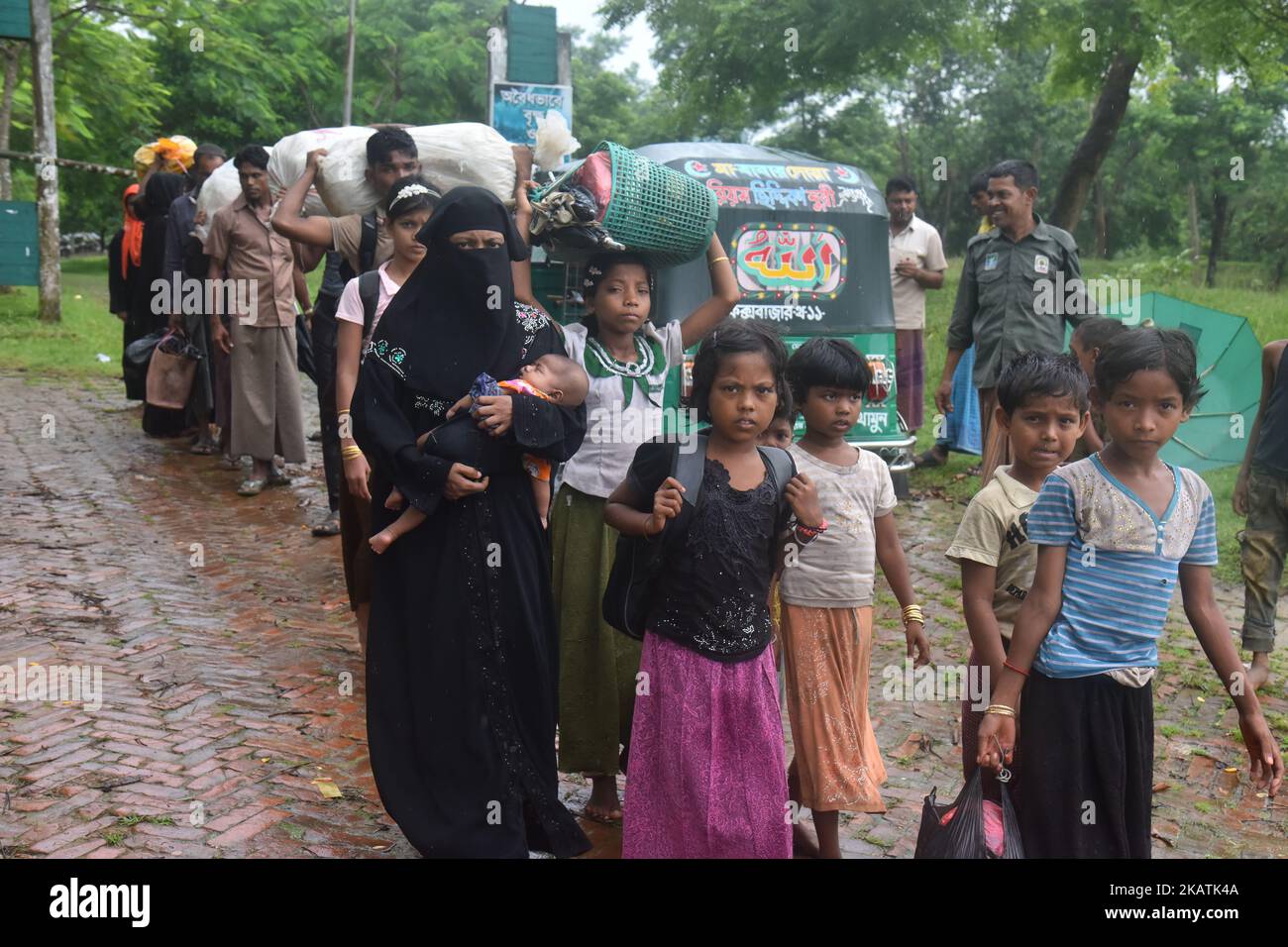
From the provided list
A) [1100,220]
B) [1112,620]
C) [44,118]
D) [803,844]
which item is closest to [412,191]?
[803,844]

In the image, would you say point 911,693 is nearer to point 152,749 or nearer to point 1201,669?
point 1201,669

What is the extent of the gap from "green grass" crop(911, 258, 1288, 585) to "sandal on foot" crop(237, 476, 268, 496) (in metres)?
4.91

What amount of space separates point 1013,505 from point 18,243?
16932 millimetres

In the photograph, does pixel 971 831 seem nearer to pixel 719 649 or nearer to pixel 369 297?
pixel 719 649

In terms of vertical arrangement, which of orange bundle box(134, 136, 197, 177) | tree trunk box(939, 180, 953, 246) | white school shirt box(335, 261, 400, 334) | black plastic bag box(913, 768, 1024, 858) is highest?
tree trunk box(939, 180, 953, 246)

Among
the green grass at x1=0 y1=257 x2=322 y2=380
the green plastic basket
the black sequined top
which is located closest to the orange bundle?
the green grass at x1=0 y1=257 x2=322 y2=380

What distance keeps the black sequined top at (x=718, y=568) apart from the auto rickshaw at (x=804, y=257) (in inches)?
163

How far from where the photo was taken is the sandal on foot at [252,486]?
29.6 ft

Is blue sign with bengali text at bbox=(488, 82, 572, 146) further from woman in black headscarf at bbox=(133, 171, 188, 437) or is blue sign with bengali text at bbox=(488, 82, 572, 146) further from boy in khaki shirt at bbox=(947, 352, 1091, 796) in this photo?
boy in khaki shirt at bbox=(947, 352, 1091, 796)

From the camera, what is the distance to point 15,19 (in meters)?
16.4

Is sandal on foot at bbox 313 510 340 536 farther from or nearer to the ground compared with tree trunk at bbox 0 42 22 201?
nearer to the ground

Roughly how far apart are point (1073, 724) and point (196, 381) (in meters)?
8.54

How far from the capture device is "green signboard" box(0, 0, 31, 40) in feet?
53.7

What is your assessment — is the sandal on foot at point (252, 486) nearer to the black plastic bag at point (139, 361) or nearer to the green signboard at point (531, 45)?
the black plastic bag at point (139, 361)
